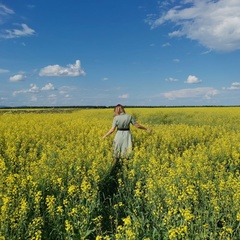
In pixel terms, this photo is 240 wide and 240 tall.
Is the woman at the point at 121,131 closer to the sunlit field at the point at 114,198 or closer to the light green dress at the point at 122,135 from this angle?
the light green dress at the point at 122,135

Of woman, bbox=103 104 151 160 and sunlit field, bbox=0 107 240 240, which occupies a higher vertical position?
woman, bbox=103 104 151 160

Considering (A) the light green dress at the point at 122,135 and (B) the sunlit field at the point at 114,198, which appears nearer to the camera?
(B) the sunlit field at the point at 114,198

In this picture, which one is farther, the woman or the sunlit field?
the woman

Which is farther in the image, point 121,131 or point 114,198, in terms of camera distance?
point 121,131

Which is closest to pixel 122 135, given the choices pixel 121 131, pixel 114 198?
pixel 121 131

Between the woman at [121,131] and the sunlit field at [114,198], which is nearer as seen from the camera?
the sunlit field at [114,198]

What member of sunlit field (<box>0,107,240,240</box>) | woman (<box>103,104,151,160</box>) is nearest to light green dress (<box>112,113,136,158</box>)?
woman (<box>103,104,151,160</box>)

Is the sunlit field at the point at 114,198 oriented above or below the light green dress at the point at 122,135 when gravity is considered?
below

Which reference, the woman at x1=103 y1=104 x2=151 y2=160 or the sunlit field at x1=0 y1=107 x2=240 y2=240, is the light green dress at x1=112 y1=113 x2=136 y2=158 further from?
the sunlit field at x1=0 y1=107 x2=240 y2=240

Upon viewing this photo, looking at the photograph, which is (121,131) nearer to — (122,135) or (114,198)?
(122,135)

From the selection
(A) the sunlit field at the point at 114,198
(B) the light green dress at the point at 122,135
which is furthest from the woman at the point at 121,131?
(A) the sunlit field at the point at 114,198

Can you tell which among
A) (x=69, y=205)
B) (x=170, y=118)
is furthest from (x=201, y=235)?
(x=170, y=118)

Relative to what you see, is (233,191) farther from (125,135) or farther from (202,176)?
(125,135)

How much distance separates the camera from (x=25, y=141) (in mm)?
10648
